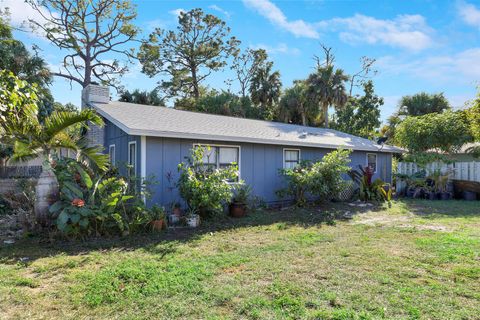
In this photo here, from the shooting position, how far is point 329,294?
11.9 ft

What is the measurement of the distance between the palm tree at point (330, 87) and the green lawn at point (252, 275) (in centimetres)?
1665

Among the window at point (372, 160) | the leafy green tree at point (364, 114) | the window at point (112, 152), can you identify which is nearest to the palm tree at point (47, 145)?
the window at point (112, 152)

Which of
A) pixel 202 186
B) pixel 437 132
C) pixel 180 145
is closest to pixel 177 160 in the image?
pixel 180 145

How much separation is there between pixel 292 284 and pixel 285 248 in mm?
1744

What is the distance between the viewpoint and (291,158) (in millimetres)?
11352

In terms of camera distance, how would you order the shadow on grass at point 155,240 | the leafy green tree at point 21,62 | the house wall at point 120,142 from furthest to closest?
1. the leafy green tree at point 21,62
2. the house wall at point 120,142
3. the shadow on grass at point 155,240

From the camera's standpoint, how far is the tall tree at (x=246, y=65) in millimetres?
31734

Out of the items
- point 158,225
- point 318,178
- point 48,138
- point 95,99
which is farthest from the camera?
point 95,99

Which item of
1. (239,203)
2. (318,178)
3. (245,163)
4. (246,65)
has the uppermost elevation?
(246,65)

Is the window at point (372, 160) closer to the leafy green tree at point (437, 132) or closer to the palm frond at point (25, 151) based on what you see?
the leafy green tree at point (437, 132)

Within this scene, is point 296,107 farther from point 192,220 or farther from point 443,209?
point 192,220

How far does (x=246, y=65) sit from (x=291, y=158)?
23.1 m

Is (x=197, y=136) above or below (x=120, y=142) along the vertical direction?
above

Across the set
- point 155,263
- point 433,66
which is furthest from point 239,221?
point 433,66
